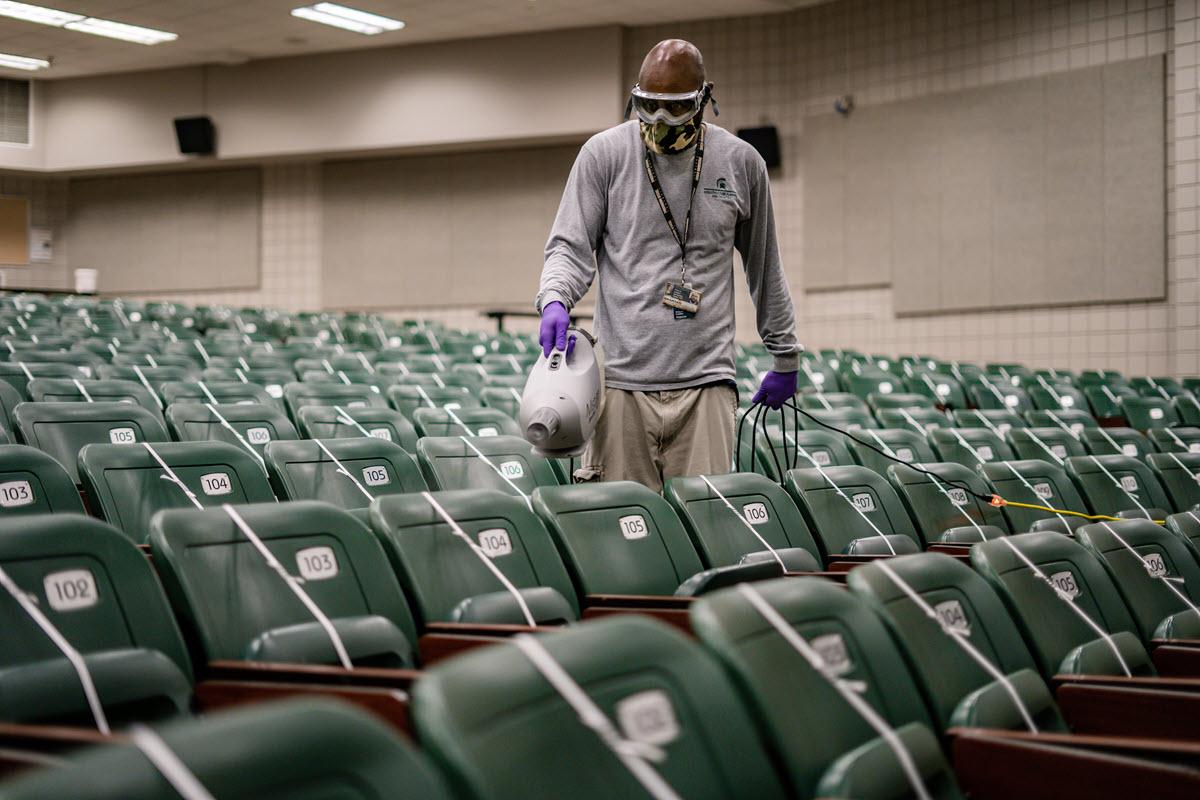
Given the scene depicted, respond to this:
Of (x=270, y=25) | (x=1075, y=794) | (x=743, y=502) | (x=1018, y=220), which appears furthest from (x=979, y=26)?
(x=1075, y=794)

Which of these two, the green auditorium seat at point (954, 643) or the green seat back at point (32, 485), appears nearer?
the green auditorium seat at point (954, 643)

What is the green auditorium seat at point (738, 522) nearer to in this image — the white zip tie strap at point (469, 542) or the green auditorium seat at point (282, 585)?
the white zip tie strap at point (469, 542)

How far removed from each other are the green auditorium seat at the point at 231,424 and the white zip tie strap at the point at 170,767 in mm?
2583

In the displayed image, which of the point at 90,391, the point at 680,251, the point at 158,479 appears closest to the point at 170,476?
the point at 158,479

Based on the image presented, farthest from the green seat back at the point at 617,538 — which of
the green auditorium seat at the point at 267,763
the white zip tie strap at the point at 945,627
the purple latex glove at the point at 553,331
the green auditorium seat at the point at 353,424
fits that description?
the green auditorium seat at the point at 353,424

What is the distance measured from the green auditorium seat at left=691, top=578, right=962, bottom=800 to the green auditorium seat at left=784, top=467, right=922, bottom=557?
1.11m

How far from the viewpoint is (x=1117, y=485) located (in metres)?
3.74

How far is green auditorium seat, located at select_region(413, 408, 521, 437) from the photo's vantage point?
3.83 meters

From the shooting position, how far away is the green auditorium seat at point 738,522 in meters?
2.42

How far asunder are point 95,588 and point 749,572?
1.10m

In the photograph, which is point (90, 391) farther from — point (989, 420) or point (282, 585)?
point (989, 420)

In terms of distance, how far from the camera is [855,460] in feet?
12.7

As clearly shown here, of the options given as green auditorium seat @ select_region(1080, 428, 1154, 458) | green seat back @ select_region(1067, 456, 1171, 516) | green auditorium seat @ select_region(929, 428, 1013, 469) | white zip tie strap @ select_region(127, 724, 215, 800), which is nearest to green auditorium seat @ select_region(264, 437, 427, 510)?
white zip tie strap @ select_region(127, 724, 215, 800)

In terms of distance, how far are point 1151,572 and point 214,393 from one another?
3.09 m
